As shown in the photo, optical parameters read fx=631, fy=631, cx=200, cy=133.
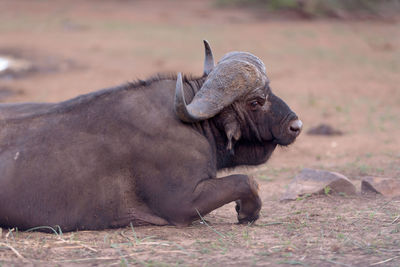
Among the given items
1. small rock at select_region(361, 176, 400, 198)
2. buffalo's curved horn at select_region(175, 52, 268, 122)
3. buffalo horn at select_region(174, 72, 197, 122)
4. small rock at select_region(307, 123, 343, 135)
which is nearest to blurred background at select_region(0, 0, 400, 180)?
small rock at select_region(307, 123, 343, 135)

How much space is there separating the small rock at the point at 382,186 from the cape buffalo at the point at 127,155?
1.46 m

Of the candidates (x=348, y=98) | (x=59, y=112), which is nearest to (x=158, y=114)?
(x=59, y=112)

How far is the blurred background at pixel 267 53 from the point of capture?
9.43 m

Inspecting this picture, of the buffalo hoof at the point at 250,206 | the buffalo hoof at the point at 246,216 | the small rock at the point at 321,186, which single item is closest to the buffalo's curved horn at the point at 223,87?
the buffalo hoof at the point at 250,206

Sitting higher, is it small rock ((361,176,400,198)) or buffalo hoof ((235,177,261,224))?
buffalo hoof ((235,177,261,224))

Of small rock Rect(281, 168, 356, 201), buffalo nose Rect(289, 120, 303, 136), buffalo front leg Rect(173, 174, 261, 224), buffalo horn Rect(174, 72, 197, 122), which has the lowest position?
small rock Rect(281, 168, 356, 201)

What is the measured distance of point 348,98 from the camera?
12273 millimetres

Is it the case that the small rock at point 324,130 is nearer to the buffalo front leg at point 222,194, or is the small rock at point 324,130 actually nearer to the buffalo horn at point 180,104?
the buffalo front leg at point 222,194

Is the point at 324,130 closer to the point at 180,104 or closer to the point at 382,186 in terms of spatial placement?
the point at 382,186

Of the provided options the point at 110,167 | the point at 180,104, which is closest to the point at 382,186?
the point at 180,104

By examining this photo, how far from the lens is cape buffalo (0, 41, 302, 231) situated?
187 inches

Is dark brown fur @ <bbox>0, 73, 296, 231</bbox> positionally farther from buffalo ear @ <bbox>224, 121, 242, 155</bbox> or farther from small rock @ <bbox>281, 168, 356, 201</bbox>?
small rock @ <bbox>281, 168, 356, 201</bbox>

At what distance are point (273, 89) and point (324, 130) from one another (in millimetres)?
3366

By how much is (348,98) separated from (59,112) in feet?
27.2
